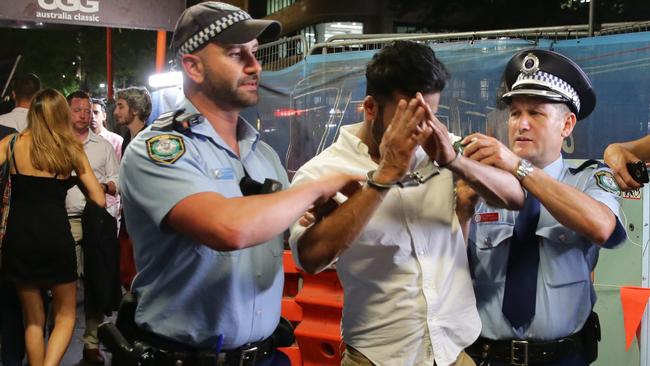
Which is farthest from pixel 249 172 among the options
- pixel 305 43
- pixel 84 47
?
pixel 84 47

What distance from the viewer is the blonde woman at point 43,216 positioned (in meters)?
5.20

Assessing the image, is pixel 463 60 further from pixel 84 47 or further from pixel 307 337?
pixel 84 47

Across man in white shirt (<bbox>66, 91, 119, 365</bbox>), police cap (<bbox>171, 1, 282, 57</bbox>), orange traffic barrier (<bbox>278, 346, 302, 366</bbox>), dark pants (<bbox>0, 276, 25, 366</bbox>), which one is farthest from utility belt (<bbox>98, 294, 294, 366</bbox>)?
man in white shirt (<bbox>66, 91, 119, 365</bbox>)

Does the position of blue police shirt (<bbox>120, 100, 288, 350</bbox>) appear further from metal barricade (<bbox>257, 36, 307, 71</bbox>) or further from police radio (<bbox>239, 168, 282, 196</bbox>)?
metal barricade (<bbox>257, 36, 307, 71</bbox>)

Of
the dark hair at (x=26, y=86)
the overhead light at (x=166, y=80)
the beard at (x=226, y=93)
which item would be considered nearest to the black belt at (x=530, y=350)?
the beard at (x=226, y=93)

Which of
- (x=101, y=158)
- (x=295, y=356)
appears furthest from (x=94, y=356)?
(x=295, y=356)

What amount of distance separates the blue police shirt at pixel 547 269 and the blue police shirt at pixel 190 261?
36.7 inches

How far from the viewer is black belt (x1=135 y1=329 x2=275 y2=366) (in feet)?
8.47

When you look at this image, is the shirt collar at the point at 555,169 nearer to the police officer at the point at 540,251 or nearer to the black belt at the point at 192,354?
the police officer at the point at 540,251

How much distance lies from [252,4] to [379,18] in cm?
1531

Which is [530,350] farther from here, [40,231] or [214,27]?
[40,231]

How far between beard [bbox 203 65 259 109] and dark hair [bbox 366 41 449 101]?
481mm

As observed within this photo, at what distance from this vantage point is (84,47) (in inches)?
1195

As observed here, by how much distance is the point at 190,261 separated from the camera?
8.27 feet
